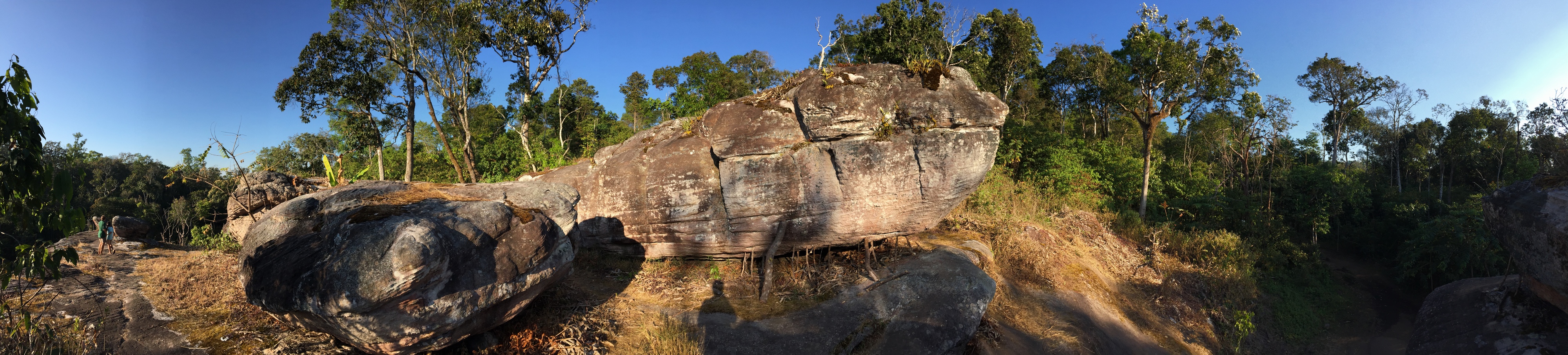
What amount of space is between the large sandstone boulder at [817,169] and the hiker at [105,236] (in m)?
10.2

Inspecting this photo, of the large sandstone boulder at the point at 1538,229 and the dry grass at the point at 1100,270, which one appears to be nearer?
the large sandstone boulder at the point at 1538,229

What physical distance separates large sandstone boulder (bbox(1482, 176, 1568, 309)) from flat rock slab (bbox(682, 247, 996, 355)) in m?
5.61

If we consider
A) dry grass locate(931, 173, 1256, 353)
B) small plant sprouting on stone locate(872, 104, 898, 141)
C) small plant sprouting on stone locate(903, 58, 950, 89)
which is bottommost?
dry grass locate(931, 173, 1256, 353)

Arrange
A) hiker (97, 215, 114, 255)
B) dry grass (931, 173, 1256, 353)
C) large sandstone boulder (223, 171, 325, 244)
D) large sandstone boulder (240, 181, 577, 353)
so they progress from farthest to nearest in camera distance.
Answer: hiker (97, 215, 114, 255), dry grass (931, 173, 1256, 353), large sandstone boulder (223, 171, 325, 244), large sandstone boulder (240, 181, 577, 353)

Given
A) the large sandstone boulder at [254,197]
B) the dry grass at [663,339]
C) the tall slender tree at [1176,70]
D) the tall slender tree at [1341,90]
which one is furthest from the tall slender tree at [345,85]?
the tall slender tree at [1341,90]

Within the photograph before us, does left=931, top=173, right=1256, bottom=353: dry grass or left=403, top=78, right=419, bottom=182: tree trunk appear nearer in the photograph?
left=931, top=173, right=1256, bottom=353: dry grass

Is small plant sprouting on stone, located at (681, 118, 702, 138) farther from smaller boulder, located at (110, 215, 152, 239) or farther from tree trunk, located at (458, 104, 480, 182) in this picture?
smaller boulder, located at (110, 215, 152, 239)

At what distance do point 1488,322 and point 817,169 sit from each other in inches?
353

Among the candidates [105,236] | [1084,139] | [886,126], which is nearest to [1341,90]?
[1084,139]

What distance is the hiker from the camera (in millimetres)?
10773

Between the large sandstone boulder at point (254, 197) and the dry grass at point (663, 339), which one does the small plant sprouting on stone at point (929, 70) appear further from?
the large sandstone boulder at point (254, 197)

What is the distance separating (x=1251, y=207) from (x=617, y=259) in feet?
59.3

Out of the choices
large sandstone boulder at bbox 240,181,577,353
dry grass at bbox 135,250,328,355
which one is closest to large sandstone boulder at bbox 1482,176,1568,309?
Result: large sandstone boulder at bbox 240,181,577,353

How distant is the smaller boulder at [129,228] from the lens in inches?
527
